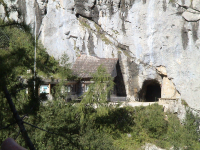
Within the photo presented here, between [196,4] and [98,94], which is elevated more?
[196,4]

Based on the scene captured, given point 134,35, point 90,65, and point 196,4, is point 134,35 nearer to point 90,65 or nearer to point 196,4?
point 90,65

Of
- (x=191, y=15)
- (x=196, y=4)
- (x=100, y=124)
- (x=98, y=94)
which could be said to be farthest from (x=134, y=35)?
(x=100, y=124)

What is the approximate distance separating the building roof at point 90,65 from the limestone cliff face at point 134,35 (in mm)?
1904

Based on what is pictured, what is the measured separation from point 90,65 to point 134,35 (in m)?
5.33

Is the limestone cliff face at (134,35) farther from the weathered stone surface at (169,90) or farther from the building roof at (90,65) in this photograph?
the building roof at (90,65)

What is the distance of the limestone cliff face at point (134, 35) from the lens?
1806 cm

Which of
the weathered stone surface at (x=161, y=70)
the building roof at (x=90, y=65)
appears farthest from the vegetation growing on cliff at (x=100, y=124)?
the weathered stone surface at (x=161, y=70)

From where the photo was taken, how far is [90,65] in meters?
17.7

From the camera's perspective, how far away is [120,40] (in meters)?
20.3

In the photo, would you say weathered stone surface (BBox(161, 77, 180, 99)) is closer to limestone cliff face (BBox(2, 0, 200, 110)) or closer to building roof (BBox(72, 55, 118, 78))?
limestone cliff face (BBox(2, 0, 200, 110))

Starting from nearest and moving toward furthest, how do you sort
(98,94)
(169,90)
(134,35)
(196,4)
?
(98,94) < (196,4) < (169,90) < (134,35)

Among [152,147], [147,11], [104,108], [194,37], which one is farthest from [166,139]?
[147,11]

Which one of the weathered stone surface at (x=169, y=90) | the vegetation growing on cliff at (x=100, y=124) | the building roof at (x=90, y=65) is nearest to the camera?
the vegetation growing on cliff at (x=100, y=124)

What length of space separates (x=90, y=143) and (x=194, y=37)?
12.7 m
